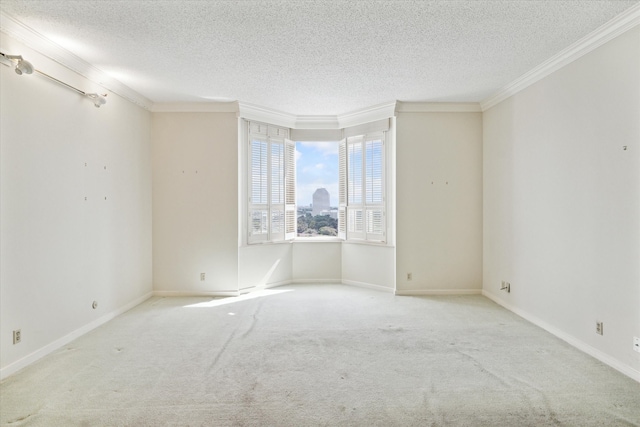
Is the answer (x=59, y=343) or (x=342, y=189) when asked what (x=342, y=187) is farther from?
(x=59, y=343)

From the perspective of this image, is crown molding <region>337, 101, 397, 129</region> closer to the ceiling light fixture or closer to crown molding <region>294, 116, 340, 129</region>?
crown molding <region>294, 116, 340, 129</region>

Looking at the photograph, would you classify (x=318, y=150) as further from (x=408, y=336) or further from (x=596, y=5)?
(x=596, y=5)

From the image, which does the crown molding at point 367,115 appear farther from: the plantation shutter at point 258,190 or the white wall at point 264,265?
the white wall at point 264,265

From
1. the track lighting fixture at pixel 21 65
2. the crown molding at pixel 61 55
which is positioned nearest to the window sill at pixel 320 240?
the crown molding at pixel 61 55

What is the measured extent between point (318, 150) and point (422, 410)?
15.9 feet

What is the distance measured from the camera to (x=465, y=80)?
4215 millimetres

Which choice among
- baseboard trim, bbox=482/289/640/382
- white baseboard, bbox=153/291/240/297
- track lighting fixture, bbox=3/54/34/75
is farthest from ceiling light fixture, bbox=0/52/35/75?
baseboard trim, bbox=482/289/640/382

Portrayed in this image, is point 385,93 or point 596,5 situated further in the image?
point 385,93

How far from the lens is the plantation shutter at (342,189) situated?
6062 mm

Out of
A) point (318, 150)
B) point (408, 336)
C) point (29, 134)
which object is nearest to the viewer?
point (29, 134)

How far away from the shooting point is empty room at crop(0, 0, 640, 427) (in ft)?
8.43

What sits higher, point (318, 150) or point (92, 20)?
point (92, 20)

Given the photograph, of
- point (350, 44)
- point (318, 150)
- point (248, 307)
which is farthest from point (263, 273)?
point (350, 44)

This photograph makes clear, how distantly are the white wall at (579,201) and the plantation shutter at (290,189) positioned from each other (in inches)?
130
